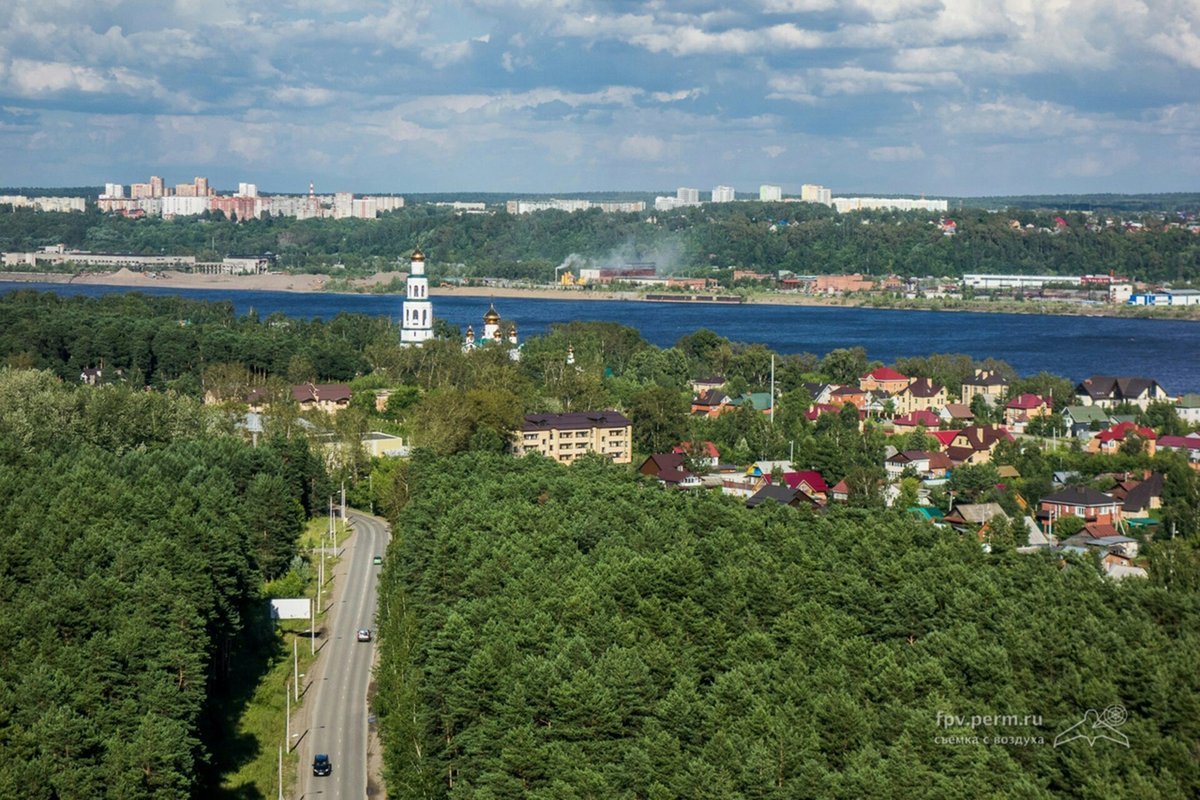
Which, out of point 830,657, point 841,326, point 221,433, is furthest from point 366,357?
point 841,326

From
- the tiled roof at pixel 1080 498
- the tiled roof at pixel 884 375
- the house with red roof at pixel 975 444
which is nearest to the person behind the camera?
the tiled roof at pixel 1080 498

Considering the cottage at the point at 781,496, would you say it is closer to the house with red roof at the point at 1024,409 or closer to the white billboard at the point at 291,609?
the white billboard at the point at 291,609

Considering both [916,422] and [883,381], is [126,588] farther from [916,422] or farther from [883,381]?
[883,381]

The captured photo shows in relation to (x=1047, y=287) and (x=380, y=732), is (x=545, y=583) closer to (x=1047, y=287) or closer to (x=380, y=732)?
(x=380, y=732)

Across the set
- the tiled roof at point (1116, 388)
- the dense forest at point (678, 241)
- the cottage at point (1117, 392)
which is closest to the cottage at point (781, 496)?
the cottage at point (1117, 392)

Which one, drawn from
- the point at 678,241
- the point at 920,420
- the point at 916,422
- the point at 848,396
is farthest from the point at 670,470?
the point at 678,241

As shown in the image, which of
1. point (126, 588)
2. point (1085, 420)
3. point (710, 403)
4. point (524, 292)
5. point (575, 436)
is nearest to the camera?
point (126, 588)
